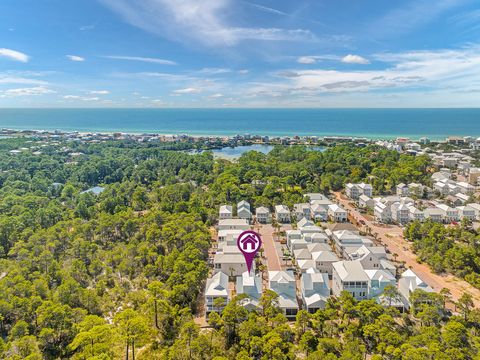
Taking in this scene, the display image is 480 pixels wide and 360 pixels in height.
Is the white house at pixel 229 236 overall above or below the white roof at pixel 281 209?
below

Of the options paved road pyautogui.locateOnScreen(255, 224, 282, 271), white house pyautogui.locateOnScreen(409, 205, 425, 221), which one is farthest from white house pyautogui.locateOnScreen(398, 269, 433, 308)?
white house pyautogui.locateOnScreen(409, 205, 425, 221)

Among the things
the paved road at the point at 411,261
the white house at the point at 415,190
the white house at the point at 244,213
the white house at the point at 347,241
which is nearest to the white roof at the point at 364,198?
the paved road at the point at 411,261

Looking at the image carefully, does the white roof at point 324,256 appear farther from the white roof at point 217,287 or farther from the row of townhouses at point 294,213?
the row of townhouses at point 294,213

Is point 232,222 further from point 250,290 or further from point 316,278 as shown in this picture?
point 316,278

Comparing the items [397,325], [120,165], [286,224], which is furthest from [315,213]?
[120,165]

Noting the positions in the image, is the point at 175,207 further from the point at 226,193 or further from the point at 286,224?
the point at 286,224

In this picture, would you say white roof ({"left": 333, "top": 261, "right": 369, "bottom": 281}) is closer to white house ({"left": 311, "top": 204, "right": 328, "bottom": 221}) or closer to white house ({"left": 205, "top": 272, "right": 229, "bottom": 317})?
white house ({"left": 205, "top": 272, "right": 229, "bottom": 317})
